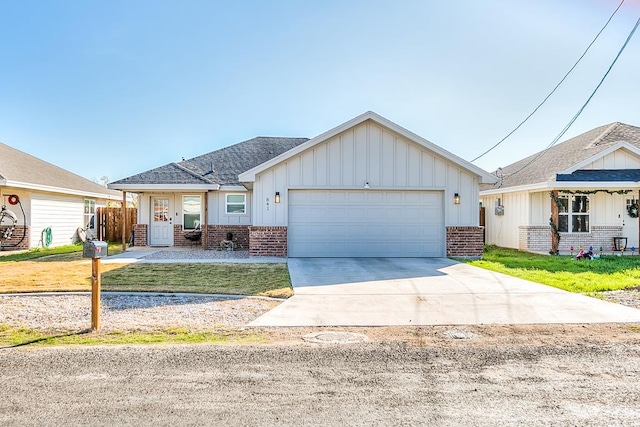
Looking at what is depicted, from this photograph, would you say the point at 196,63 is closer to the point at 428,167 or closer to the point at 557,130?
the point at 428,167

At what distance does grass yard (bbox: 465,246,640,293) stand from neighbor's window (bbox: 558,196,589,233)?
1.98 metres

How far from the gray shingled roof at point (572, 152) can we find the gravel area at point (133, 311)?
13458 mm

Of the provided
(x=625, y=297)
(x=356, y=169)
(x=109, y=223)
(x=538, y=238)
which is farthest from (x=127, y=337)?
(x=109, y=223)

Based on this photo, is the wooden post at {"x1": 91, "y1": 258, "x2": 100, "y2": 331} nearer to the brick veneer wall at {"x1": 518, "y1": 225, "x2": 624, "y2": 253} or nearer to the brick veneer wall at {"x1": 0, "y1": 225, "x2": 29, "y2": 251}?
the brick veneer wall at {"x1": 0, "y1": 225, "x2": 29, "y2": 251}

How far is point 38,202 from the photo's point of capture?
17.0 meters

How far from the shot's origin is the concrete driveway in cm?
610

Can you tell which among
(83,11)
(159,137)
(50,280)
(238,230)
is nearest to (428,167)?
(238,230)

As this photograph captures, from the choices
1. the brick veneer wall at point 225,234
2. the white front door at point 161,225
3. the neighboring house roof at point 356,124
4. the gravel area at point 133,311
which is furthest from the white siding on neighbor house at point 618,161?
the white front door at point 161,225

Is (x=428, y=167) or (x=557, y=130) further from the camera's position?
(x=557, y=130)

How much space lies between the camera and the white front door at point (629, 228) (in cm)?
1588

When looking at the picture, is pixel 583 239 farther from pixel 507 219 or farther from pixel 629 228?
pixel 507 219

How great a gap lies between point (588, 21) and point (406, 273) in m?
9.83

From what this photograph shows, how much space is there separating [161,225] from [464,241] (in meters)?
12.7

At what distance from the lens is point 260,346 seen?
4785 millimetres
